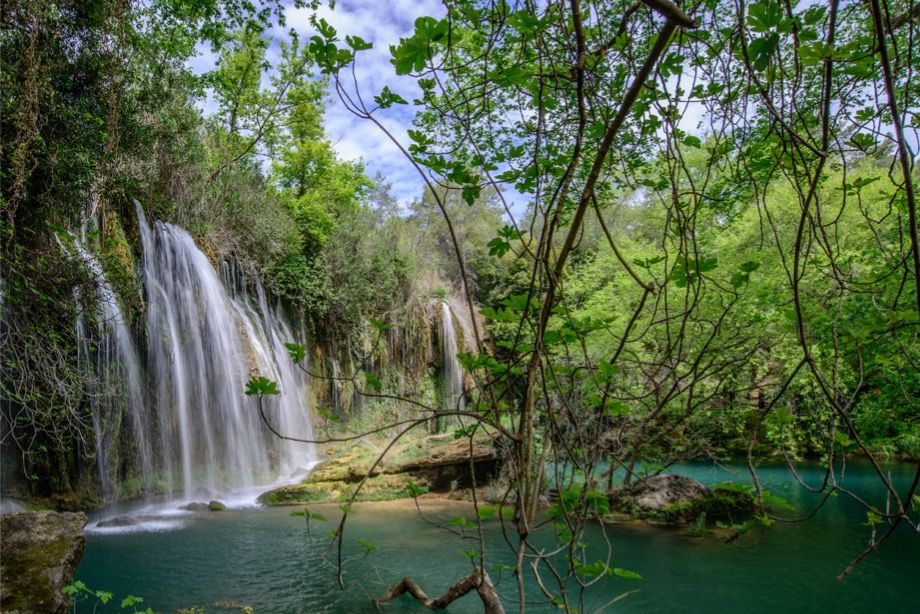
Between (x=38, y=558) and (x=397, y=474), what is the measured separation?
7.56 meters

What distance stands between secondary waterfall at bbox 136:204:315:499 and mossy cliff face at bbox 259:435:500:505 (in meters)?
1.48

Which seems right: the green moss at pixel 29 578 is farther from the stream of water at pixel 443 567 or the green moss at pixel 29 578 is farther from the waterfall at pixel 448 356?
the waterfall at pixel 448 356

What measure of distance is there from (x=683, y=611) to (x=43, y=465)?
932 centimetres

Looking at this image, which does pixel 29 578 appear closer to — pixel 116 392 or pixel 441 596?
pixel 441 596

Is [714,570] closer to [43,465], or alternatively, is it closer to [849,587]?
[849,587]

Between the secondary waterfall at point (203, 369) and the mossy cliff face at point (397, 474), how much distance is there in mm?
1481

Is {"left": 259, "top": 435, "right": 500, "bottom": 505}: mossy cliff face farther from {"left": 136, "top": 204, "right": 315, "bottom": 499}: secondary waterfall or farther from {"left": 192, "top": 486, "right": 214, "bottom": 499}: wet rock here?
{"left": 136, "top": 204, "right": 315, "bottom": 499}: secondary waterfall

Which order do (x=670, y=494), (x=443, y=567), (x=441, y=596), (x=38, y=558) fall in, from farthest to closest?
1. (x=670, y=494)
2. (x=443, y=567)
3. (x=441, y=596)
4. (x=38, y=558)

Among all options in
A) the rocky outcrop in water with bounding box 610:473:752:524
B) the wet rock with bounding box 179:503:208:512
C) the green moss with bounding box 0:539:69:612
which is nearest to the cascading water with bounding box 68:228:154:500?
the wet rock with bounding box 179:503:208:512

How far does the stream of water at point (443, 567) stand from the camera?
5945 mm

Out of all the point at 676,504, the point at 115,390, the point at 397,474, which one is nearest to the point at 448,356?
the point at 397,474

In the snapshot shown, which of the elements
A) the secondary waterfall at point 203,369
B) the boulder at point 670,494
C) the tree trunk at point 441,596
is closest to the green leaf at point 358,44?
the tree trunk at point 441,596

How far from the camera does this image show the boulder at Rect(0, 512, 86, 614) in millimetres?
4184

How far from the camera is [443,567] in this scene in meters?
6.90
